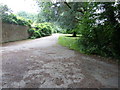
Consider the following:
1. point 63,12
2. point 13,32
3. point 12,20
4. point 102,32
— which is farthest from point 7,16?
point 102,32

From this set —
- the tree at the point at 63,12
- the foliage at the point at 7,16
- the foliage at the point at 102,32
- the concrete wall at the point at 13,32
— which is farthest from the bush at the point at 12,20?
the foliage at the point at 102,32

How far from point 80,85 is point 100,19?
3846mm

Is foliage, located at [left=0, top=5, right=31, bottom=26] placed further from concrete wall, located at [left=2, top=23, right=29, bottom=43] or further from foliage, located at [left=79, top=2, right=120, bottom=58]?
foliage, located at [left=79, top=2, right=120, bottom=58]

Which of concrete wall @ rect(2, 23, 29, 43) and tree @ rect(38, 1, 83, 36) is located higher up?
tree @ rect(38, 1, 83, 36)

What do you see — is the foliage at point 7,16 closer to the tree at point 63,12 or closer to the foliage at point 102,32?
the tree at point 63,12

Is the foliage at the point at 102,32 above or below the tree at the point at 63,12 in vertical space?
below

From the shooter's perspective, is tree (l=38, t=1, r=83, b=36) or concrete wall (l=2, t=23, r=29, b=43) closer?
tree (l=38, t=1, r=83, b=36)

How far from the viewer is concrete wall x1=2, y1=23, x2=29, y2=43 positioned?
8.20 m

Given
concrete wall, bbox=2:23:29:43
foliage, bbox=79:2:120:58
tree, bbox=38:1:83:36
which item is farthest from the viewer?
concrete wall, bbox=2:23:29:43

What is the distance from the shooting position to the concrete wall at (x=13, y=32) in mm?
8203

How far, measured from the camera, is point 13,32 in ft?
30.8

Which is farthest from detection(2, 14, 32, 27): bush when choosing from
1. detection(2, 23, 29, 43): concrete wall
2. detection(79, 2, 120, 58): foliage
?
detection(79, 2, 120, 58): foliage

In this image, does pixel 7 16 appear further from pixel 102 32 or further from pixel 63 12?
pixel 102 32

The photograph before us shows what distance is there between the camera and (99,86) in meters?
2.07
